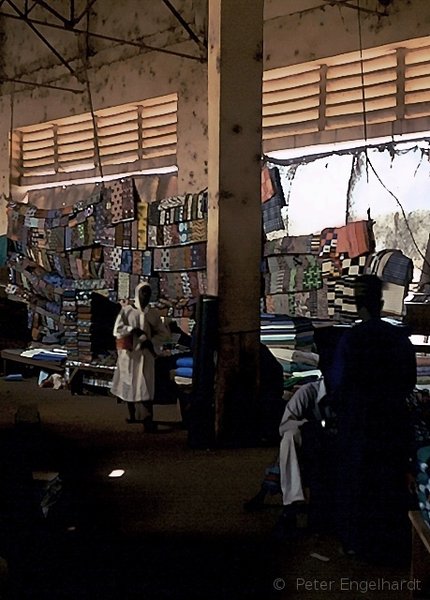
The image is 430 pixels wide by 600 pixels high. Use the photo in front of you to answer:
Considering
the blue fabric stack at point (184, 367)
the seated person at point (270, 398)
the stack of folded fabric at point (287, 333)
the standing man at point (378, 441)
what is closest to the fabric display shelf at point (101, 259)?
the blue fabric stack at point (184, 367)

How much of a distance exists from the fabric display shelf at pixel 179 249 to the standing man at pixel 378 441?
228 inches

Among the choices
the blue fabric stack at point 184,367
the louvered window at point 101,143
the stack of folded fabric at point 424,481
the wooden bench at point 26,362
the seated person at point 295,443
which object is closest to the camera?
the stack of folded fabric at point 424,481

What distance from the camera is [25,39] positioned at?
13484 mm

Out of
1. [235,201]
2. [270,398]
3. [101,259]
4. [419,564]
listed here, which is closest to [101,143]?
[101,259]

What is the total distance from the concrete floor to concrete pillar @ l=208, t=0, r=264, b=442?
54cm

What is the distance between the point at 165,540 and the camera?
4480 millimetres

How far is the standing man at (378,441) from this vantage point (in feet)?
13.7

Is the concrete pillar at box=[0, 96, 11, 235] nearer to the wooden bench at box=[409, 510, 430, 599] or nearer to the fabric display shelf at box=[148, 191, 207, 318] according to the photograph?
the fabric display shelf at box=[148, 191, 207, 318]

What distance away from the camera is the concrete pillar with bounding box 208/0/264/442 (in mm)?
6473

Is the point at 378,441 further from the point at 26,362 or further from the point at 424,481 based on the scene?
the point at 26,362

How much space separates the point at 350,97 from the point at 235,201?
299 cm

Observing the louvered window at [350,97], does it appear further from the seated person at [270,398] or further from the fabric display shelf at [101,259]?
the seated person at [270,398]

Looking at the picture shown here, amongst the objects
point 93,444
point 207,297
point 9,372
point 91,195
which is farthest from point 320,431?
point 9,372

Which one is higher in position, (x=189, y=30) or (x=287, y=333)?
(x=189, y=30)
